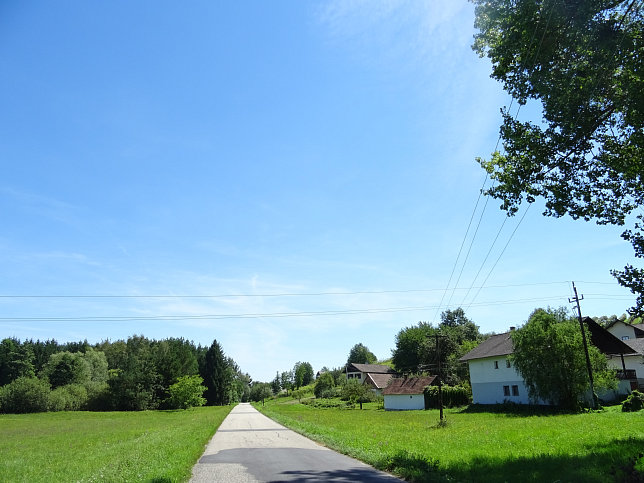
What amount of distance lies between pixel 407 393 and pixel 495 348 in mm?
13840

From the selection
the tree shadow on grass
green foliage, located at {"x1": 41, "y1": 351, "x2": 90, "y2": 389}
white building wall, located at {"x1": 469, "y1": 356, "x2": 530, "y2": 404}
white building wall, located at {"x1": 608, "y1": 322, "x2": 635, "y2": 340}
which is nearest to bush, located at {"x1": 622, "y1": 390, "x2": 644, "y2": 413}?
white building wall, located at {"x1": 469, "y1": 356, "x2": 530, "y2": 404}

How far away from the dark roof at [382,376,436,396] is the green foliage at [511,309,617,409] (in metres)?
19.2

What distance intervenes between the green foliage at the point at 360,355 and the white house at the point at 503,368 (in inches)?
4421

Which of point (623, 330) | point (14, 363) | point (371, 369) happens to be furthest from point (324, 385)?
point (14, 363)

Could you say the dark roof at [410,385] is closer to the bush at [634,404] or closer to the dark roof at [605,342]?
the dark roof at [605,342]

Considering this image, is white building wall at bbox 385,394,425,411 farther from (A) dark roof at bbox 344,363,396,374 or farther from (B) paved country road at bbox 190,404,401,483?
(A) dark roof at bbox 344,363,396,374

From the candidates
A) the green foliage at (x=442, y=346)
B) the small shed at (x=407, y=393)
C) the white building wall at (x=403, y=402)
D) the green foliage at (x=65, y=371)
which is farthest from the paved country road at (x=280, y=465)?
the green foliage at (x=65, y=371)

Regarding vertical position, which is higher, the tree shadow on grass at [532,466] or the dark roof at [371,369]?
the tree shadow on grass at [532,466]

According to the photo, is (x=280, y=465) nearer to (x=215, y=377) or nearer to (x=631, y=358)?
(x=631, y=358)

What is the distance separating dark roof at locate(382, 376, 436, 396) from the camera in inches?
2057

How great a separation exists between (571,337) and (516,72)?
27225 mm

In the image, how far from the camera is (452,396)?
162 ft

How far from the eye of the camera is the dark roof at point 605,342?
121ft

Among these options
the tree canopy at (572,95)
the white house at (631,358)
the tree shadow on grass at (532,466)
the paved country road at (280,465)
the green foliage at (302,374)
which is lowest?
the green foliage at (302,374)
